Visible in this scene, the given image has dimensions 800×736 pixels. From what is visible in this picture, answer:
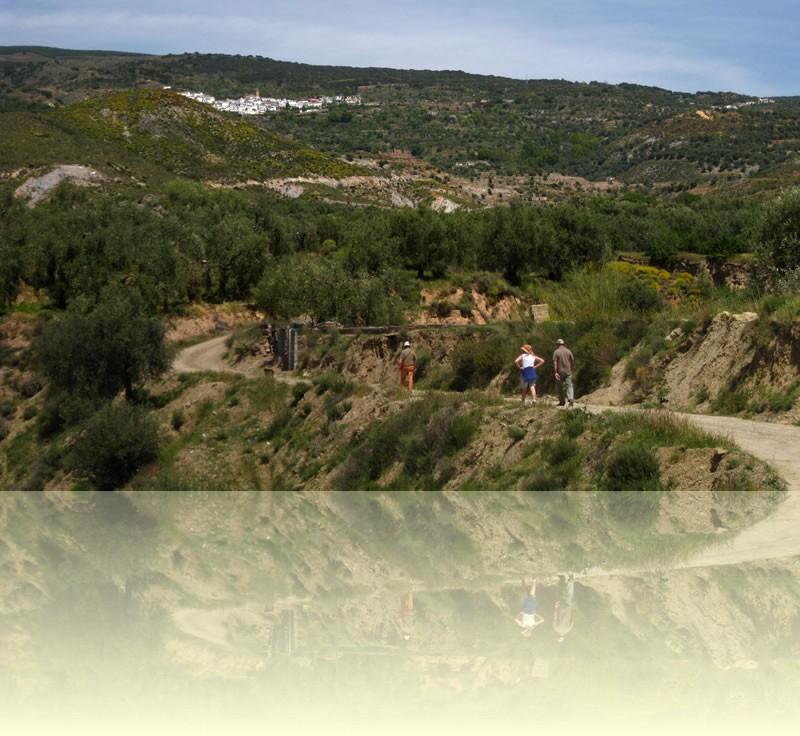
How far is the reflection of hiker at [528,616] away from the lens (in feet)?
25.8

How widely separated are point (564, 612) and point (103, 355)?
3677 cm

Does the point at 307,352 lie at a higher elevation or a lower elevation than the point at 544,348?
lower

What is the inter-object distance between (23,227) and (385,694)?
6407 centimetres

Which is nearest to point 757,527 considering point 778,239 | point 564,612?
point 564,612

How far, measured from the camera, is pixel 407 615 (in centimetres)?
841

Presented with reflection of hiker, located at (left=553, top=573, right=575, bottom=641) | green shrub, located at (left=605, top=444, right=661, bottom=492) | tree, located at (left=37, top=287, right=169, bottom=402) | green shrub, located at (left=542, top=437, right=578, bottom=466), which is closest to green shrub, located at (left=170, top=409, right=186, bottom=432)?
tree, located at (left=37, top=287, right=169, bottom=402)

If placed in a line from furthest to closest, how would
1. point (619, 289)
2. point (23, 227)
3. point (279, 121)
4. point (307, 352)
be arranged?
point (279, 121)
point (23, 227)
point (307, 352)
point (619, 289)

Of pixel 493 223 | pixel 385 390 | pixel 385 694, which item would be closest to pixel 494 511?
pixel 385 694

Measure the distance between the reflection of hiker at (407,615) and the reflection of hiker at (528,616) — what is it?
30.5 inches

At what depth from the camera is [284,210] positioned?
97500mm

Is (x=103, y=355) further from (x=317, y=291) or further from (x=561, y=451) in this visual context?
(x=561, y=451)

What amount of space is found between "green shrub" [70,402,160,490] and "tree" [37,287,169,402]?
808 centimetres

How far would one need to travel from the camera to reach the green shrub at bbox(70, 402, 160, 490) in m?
33.1

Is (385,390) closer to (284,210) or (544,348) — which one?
(544,348)
